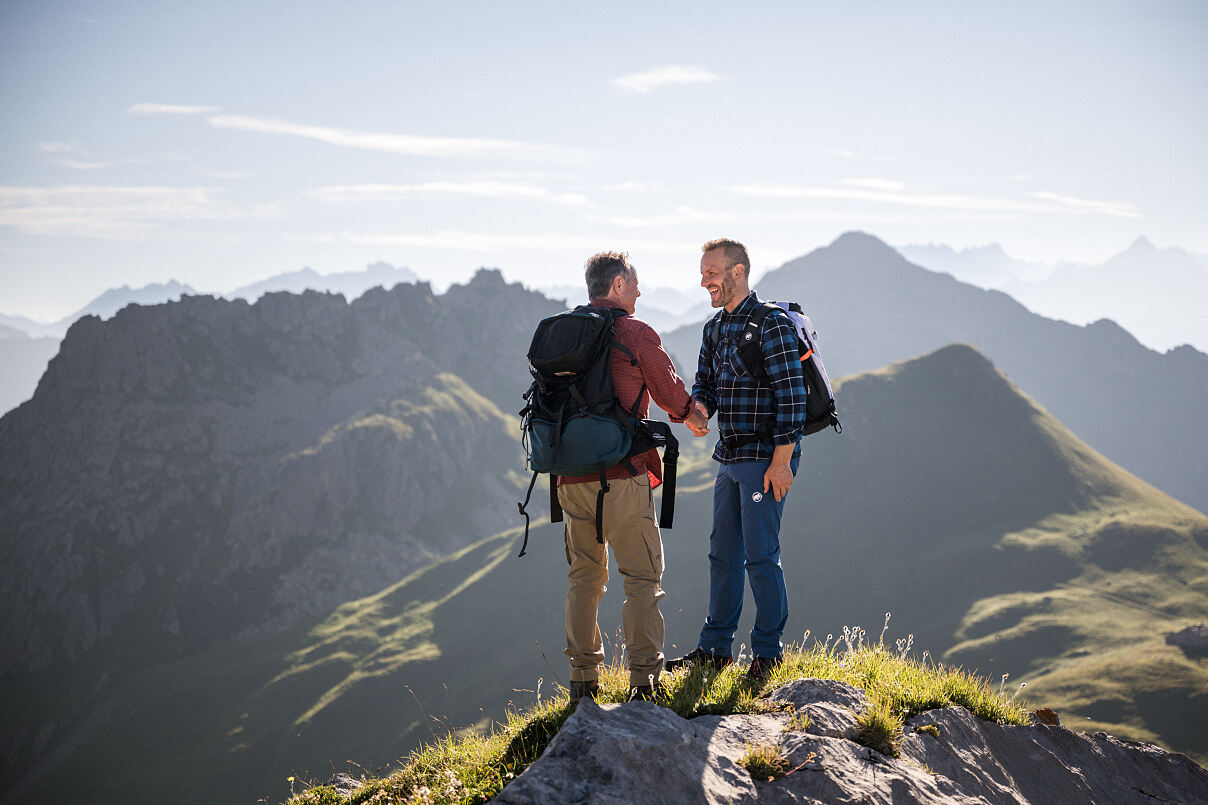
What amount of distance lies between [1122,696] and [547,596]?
100541mm

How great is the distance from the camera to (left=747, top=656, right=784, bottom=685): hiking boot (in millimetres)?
8656

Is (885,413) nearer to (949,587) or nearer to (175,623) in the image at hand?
(949,587)

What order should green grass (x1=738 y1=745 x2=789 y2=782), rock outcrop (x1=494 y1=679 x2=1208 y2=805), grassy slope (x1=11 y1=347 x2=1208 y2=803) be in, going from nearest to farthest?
rock outcrop (x1=494 y1=679 x2=1208 y2=805)
green grass (x1=738 y1=745 x2=789 y2=782)
grassy slope (x1=11 y1=347 x2=1208 y2=803)

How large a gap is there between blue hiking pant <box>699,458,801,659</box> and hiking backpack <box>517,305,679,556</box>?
1.27 m

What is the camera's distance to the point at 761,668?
8789 mm

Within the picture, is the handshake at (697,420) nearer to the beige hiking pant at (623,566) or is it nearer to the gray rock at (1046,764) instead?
the beige hiking pant at (623,566)

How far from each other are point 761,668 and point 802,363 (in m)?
3.74

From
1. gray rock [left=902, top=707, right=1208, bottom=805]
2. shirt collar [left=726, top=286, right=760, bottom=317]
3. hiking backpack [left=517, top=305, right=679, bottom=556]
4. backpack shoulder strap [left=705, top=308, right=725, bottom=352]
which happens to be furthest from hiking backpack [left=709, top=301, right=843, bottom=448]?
gray rock [left=902, top=707, right=1208, bottom=805]

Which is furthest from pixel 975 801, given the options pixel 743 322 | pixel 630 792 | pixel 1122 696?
pixel 1122 696

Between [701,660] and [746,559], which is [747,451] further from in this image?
[701,660]

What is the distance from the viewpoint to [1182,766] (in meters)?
9.80

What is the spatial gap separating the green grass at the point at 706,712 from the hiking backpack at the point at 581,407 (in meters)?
2.03

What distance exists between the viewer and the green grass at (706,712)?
7.04 m

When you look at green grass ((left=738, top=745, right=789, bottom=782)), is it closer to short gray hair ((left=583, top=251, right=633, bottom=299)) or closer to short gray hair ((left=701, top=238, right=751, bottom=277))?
short gray hair ((left=583, top=251, right=633, bottom=299))
